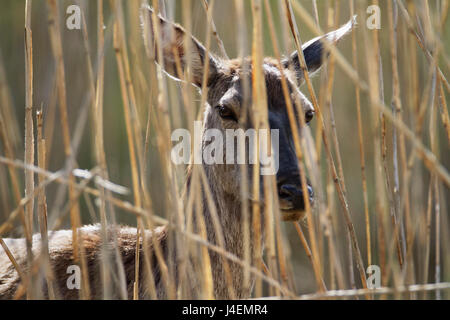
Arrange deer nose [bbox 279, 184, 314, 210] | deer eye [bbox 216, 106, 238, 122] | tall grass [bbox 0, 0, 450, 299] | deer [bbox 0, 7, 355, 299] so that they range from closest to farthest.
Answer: tall grass [bbox 0, 0, 450, 299] < deer nose [bbox 279, 184, 314, 210] < deer [bbox 0, 7, 355, 299] < deer eye [bbox 216, 106, 238, 122]

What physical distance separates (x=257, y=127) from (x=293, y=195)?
628 millimetres

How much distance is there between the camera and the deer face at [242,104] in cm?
285

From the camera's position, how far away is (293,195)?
279cm

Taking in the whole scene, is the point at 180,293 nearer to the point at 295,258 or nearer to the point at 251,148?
the point at 251,148

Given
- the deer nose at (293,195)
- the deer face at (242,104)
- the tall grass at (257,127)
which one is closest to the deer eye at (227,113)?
the deer face at (242,104)

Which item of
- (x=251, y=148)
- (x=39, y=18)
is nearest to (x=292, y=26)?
(x=251, y=148)

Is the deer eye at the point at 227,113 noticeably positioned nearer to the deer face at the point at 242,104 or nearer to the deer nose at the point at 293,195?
the deer face at the point at 242,104

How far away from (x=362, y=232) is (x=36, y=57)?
3853 mm

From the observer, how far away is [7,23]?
6633mm

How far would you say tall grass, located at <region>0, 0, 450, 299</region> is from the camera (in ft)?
7.26

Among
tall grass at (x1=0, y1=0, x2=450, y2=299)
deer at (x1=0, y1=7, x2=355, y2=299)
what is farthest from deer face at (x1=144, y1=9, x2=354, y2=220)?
tall grass at (x1=0, y1=0, x2=450, y2=299)

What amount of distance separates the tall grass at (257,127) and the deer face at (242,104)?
0.11m

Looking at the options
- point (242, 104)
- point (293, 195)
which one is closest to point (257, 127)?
point (293, 195)

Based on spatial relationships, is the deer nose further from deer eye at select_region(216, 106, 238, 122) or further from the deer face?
deer eye at select_region(216, 106, 238, 122)
